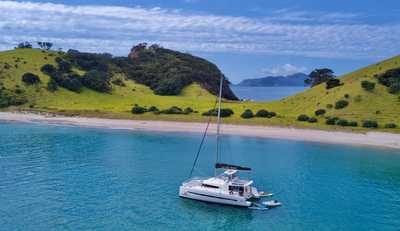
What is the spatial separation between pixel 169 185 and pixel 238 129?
168ft

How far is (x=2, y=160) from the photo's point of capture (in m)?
67.6

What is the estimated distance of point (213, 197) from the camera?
49.2 metres

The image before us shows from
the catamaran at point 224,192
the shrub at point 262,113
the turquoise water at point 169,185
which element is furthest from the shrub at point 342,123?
the catamaran at point 224,192

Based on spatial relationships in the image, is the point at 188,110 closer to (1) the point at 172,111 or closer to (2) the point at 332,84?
(1) the point at 172,111

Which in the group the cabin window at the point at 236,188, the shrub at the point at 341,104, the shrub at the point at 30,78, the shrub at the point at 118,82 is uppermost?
the shrub at the point at 118,82

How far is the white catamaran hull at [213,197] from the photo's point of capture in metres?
48.3

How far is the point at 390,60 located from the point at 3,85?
120814mm

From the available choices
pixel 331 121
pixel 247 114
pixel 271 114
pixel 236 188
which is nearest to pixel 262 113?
pixel 271 114

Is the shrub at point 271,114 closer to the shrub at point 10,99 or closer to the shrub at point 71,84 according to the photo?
the shrub at point 71,84

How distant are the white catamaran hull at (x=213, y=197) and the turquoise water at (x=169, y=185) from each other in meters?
0.73

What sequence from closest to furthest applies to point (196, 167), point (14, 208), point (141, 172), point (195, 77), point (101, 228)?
point (101, 228) → point (14, 208) → point (141, 172) → point (196, 167) → point (195, 77)

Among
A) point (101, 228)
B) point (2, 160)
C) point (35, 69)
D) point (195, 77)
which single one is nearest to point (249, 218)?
point (101, 228)

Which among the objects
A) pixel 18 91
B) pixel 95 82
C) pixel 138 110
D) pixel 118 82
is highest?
pixel 118 82

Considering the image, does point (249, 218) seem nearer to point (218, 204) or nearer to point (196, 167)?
point (218, 204)
